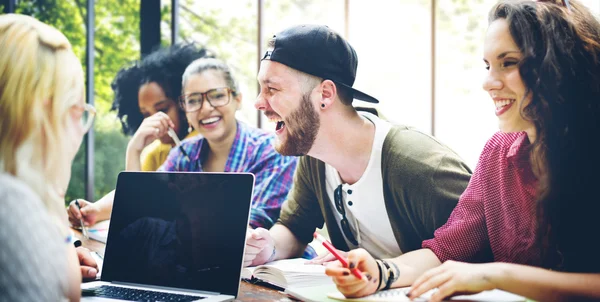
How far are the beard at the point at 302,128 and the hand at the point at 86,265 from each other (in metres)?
0.64

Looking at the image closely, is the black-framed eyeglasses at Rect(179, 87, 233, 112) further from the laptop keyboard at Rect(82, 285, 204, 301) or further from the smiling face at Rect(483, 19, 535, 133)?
the smiling face at Rect(483, 19, 535, 133)

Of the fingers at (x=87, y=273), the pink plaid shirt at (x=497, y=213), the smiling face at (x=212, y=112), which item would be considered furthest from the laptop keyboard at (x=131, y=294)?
the smiling face at (x=212, y=112)

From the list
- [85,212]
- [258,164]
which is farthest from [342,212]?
[85,212]

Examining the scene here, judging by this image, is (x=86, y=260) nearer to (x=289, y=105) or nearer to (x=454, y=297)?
(x=289, y=105)

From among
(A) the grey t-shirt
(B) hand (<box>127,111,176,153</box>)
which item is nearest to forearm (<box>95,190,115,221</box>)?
(B) hand (<box>127,111,176,153</box>)

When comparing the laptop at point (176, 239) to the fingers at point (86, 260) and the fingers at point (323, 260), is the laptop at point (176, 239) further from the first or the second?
the fingers at point (323, 260)

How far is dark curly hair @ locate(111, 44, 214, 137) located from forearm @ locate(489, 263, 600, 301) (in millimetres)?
2452

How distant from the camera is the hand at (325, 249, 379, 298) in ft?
3.79

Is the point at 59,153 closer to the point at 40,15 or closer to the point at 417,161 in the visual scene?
the point at 417,161

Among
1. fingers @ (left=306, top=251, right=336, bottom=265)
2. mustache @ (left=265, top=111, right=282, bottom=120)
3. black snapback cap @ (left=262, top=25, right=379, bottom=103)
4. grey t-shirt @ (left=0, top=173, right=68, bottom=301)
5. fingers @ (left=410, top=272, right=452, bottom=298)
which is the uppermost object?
black snapback cap @ (left=262, top=25, right=379, bottom=103)

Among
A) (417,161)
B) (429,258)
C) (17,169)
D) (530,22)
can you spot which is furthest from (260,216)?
(17,169)

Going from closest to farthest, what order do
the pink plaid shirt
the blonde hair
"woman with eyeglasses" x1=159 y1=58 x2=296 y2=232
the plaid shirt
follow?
the blonde hair, the pink plaid shirt, the plaid shirt, "woman with eyeglasses" x1=159 y1=58 x2=296 y2=232

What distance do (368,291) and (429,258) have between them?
0.27m

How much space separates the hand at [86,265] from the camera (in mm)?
1451
